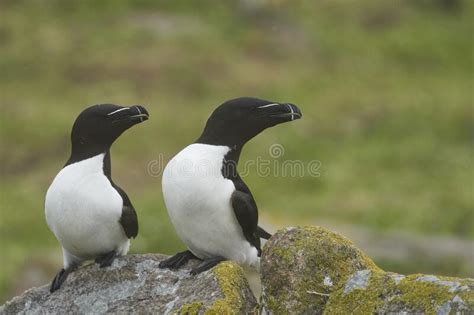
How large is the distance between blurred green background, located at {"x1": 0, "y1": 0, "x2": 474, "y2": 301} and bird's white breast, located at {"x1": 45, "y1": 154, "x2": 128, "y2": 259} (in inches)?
276

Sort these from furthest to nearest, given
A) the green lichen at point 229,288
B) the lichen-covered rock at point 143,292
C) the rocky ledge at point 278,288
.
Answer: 1. the lichen-covered rock at point 143,292
2. the green lichen at point 229,288
3. the rocky ledge at point 278,288

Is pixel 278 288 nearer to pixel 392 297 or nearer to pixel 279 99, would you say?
pixel 392 297

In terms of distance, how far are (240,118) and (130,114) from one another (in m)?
0.86

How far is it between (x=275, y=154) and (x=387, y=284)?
16301mm

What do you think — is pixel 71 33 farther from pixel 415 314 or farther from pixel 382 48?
pixel 415 314

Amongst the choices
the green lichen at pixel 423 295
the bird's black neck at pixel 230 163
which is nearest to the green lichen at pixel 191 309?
the bird's black neck at pixel 230 163

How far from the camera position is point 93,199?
24.1 feet

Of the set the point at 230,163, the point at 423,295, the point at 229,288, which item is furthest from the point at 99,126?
the point at 423,295

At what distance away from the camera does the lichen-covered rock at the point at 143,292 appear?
6.75 metres

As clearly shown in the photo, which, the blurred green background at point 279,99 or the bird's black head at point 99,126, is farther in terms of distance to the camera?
the blurred green background at point 279,99

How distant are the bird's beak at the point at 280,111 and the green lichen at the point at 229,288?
48.6 inches

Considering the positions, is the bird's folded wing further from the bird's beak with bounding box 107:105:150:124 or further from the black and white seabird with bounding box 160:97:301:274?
the bird's beak with bounding box 107:105:150:124

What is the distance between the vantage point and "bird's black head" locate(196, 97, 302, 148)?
759cm

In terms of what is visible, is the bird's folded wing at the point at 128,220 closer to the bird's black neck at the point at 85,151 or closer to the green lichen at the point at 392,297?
the bird's black neck at the point at 85,151
